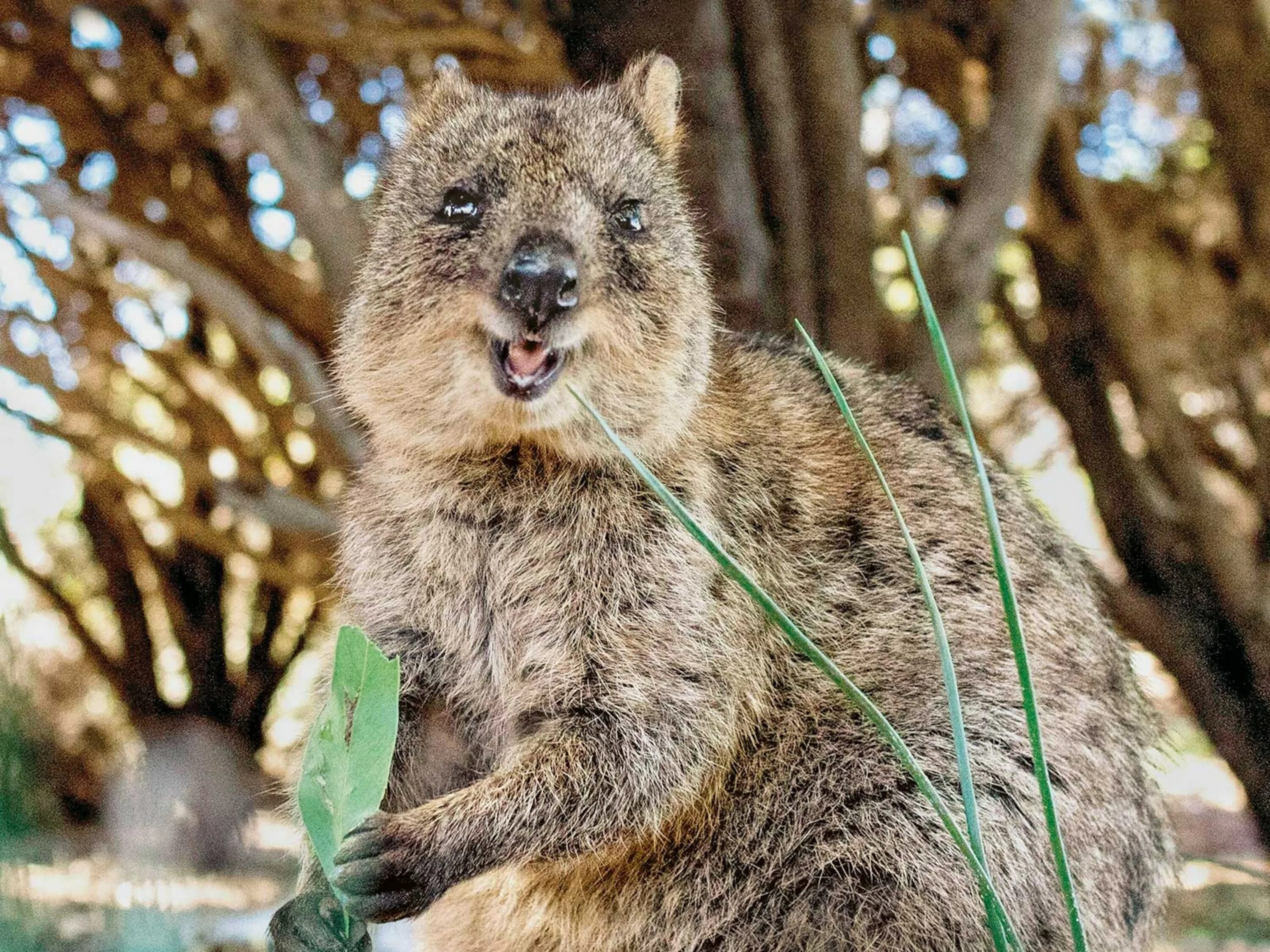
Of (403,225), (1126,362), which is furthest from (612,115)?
(1126,362)

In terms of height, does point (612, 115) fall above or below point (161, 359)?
below

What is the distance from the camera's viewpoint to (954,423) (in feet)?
10.8

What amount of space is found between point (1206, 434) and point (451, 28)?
4.96m

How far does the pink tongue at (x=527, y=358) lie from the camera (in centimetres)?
A: 221

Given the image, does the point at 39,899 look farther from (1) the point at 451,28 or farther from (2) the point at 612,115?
(1) the point at 451,28

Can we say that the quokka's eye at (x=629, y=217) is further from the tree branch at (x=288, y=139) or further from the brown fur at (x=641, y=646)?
the tree branch at (x=288, y=139)

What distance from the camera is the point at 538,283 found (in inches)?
82.7

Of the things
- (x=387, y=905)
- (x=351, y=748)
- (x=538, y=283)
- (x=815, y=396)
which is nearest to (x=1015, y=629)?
(x=351, y=748)

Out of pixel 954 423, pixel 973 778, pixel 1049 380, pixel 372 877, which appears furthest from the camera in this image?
pixel 1049 380

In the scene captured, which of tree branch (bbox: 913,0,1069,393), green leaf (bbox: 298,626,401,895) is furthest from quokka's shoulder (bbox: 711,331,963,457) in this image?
tree branch (bbox: 913,0,1069,393)

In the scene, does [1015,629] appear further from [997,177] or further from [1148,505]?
[1148,505]

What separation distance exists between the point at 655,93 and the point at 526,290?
1.06 m

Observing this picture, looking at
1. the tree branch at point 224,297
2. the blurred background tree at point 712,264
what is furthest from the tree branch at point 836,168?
the tree branch at point 224,297

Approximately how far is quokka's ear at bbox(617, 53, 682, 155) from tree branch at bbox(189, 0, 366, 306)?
1481 mm
